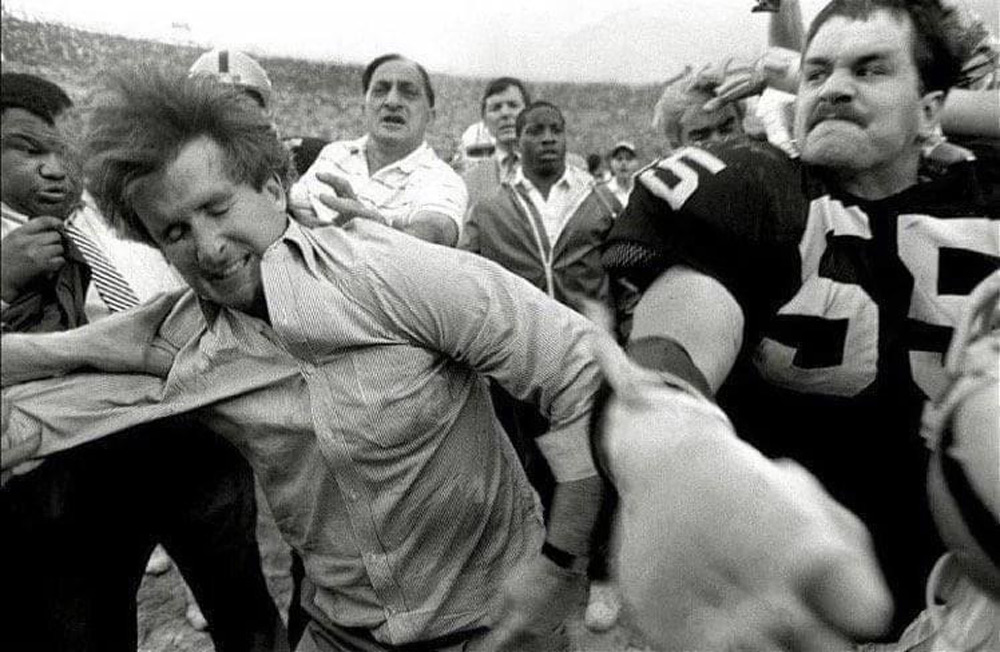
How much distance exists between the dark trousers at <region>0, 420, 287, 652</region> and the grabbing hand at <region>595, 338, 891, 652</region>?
2.67 feet

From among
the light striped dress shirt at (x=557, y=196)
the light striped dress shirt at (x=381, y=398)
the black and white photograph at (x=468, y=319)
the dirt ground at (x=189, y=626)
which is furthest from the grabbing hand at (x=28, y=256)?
the light striped dress shirt at (x=557, y=196)

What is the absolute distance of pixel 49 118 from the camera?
98cm

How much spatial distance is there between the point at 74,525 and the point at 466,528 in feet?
1.95

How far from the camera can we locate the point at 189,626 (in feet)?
8.45

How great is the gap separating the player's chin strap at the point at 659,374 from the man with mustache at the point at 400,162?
1024 millimetres

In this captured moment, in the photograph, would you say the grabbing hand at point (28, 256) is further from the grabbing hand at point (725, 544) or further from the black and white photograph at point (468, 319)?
the grabbing hand at point (725, 544)

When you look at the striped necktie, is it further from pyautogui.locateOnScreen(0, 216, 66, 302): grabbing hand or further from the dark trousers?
the dark trousers

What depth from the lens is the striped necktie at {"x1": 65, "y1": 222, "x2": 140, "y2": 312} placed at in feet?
3.30

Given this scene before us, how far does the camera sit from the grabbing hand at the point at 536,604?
0.98 metres

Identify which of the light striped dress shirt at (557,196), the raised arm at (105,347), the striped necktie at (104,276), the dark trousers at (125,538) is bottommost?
the dark trousers at (125,538)

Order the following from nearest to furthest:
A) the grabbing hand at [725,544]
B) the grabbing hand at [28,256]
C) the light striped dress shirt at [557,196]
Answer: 1. the grabbing hand at [725,544]
2. the grabbing hand at [28,256]
3. the light striped dress shirt at [557,196]

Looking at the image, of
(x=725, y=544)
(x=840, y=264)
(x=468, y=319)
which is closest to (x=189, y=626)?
(x=468, y=319)

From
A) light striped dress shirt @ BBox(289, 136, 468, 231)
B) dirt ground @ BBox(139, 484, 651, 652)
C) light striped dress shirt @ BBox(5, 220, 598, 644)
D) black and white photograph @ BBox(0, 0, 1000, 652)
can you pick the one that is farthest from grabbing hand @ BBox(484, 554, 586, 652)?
dirt ground @ BBox(139, 484, 651, 652)

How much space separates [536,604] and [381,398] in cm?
36
